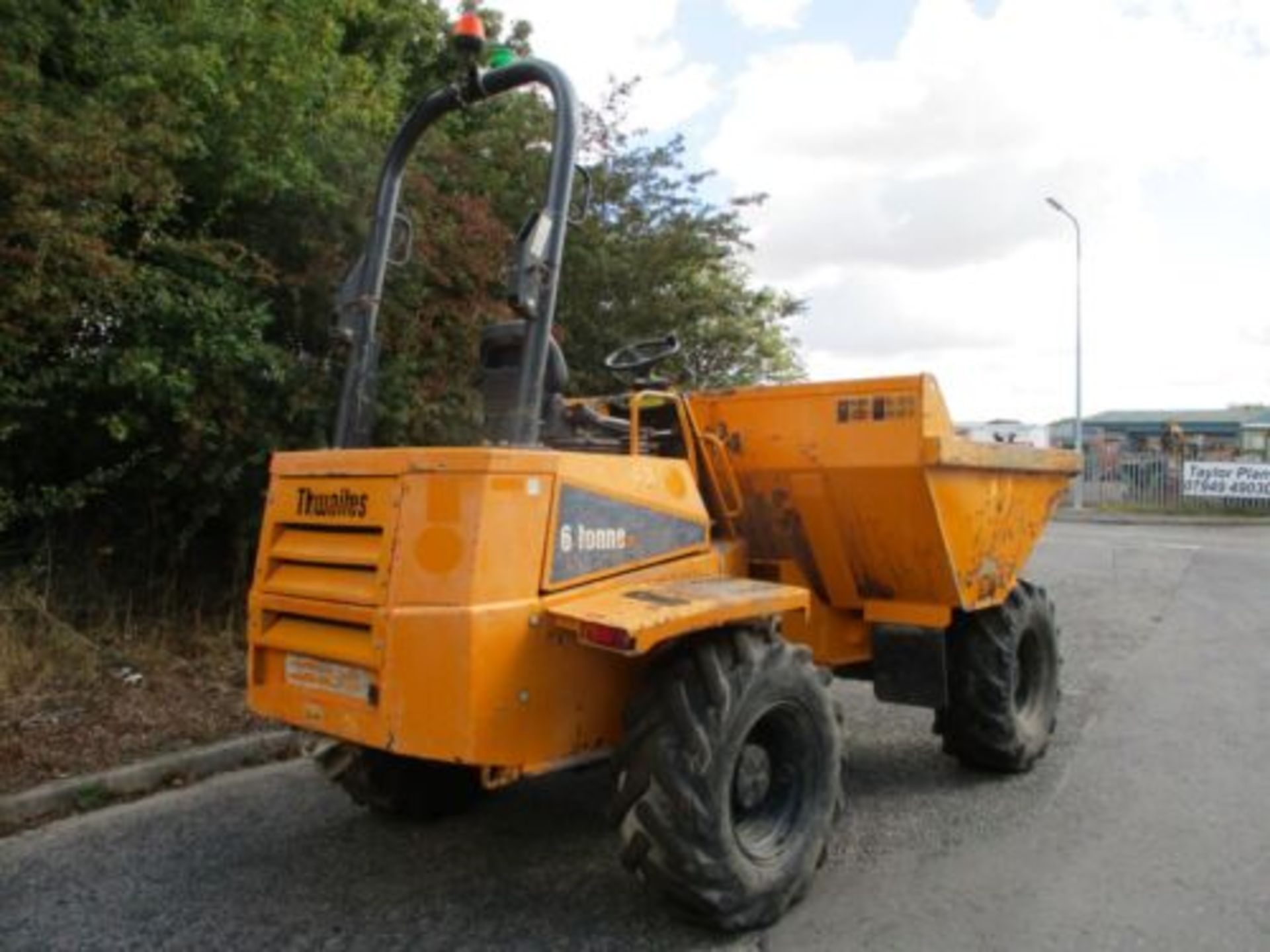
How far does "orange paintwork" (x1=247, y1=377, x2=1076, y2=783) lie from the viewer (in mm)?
3486

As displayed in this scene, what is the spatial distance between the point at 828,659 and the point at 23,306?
14.4 feet

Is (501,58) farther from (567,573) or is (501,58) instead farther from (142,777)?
(142,777)

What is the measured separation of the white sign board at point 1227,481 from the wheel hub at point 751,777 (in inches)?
941

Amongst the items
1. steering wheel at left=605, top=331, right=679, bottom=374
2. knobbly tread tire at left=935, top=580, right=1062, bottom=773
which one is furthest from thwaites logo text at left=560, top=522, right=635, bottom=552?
knobbly tread tire at left=935, top=580, right=1062, bottom=773

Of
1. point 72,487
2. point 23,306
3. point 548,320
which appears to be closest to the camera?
point 548,320

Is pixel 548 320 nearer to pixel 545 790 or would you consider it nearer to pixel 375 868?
pixel 375 868

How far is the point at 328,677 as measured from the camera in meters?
3.80

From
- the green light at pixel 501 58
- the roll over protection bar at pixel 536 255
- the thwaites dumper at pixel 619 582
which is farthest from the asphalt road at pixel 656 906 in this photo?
the green light at pixel 501 58

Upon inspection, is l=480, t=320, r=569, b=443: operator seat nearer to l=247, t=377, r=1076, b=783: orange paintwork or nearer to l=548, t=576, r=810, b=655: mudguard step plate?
l=247, t=377, r=1076, b=783: orange paintwork

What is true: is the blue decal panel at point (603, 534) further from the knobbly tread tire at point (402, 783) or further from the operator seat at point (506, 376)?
the knobbly tread tire at point (402, 783)

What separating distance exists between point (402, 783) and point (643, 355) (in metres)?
2.20

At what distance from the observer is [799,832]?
4070mm

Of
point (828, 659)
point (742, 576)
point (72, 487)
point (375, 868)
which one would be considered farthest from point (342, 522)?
point (72, 487)

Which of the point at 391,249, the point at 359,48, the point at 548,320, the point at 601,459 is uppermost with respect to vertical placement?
the point at 359,48
